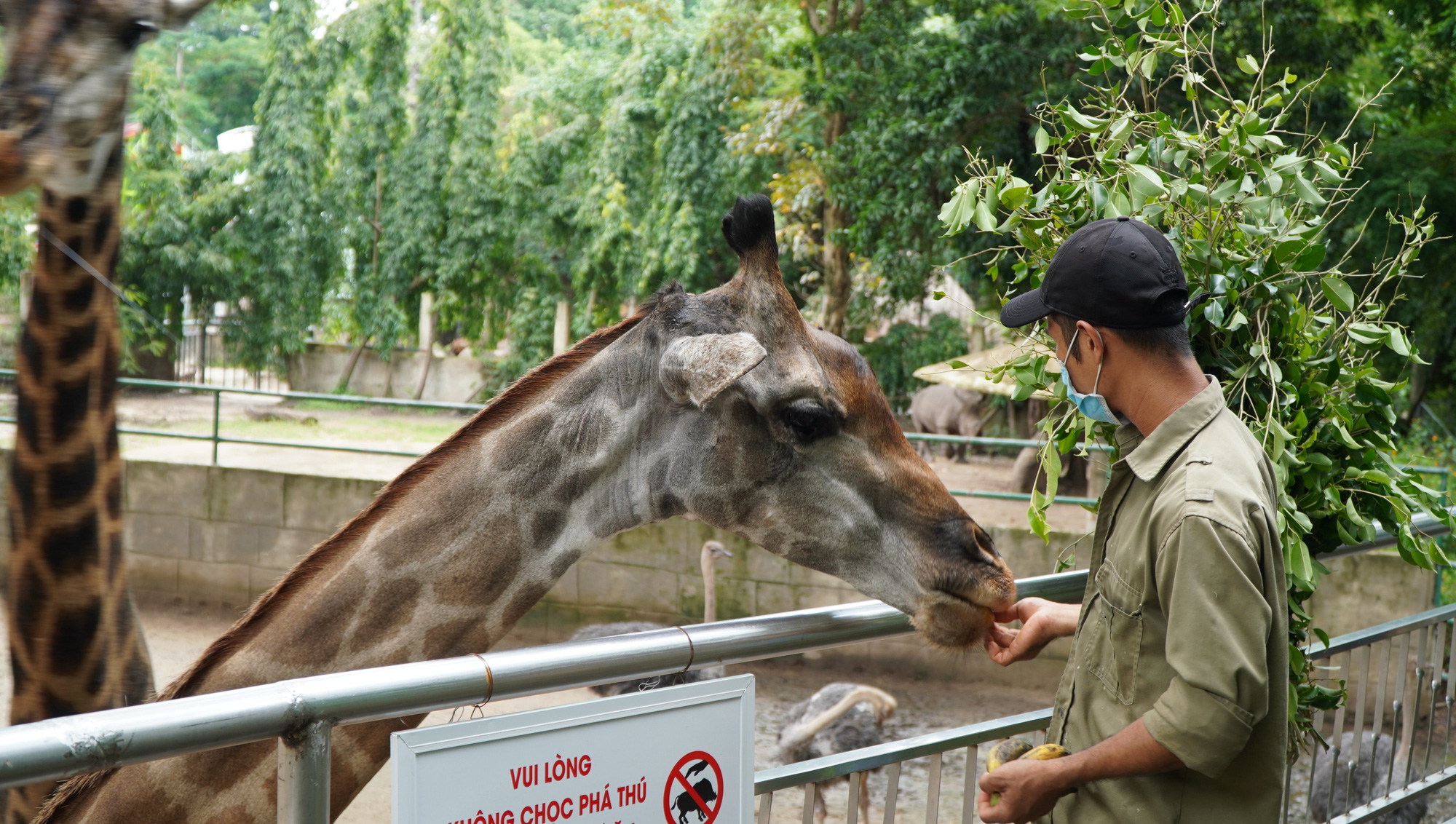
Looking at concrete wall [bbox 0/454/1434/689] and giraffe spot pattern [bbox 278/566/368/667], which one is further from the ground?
giraffe spot pattern [bbox 278/566/368/667]

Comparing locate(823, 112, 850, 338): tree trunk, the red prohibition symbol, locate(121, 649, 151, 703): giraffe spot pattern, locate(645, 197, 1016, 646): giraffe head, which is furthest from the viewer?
locate(823, 112, 850, 338): tree trunk

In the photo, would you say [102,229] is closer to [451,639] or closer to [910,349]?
[451,639]

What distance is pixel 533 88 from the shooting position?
21.6 meters

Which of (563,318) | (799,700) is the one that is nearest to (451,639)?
(799,700)

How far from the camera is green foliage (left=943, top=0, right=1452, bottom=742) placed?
237 cm

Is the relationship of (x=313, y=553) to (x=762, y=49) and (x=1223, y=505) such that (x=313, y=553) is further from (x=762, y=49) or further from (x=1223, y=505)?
(x=762, y=49)

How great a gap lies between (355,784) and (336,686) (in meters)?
0.92

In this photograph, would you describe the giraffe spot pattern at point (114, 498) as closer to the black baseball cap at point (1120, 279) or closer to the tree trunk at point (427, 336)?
the black baseball cap at point (1120, 279)

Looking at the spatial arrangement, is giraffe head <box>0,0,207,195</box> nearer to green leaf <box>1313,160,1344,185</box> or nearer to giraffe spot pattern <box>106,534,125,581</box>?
giraffe spot pattern <box>106,534,125,581</box>

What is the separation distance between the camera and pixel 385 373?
75.0ft

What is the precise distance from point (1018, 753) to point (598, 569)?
25.6 ft

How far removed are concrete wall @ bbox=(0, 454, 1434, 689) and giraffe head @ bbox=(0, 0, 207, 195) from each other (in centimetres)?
715

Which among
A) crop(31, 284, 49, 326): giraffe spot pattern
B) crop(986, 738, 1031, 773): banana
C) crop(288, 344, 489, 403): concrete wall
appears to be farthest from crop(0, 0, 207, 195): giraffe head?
crop(288, 344, 489, 403): concrete wall

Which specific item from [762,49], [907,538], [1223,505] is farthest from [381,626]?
[762,49]
